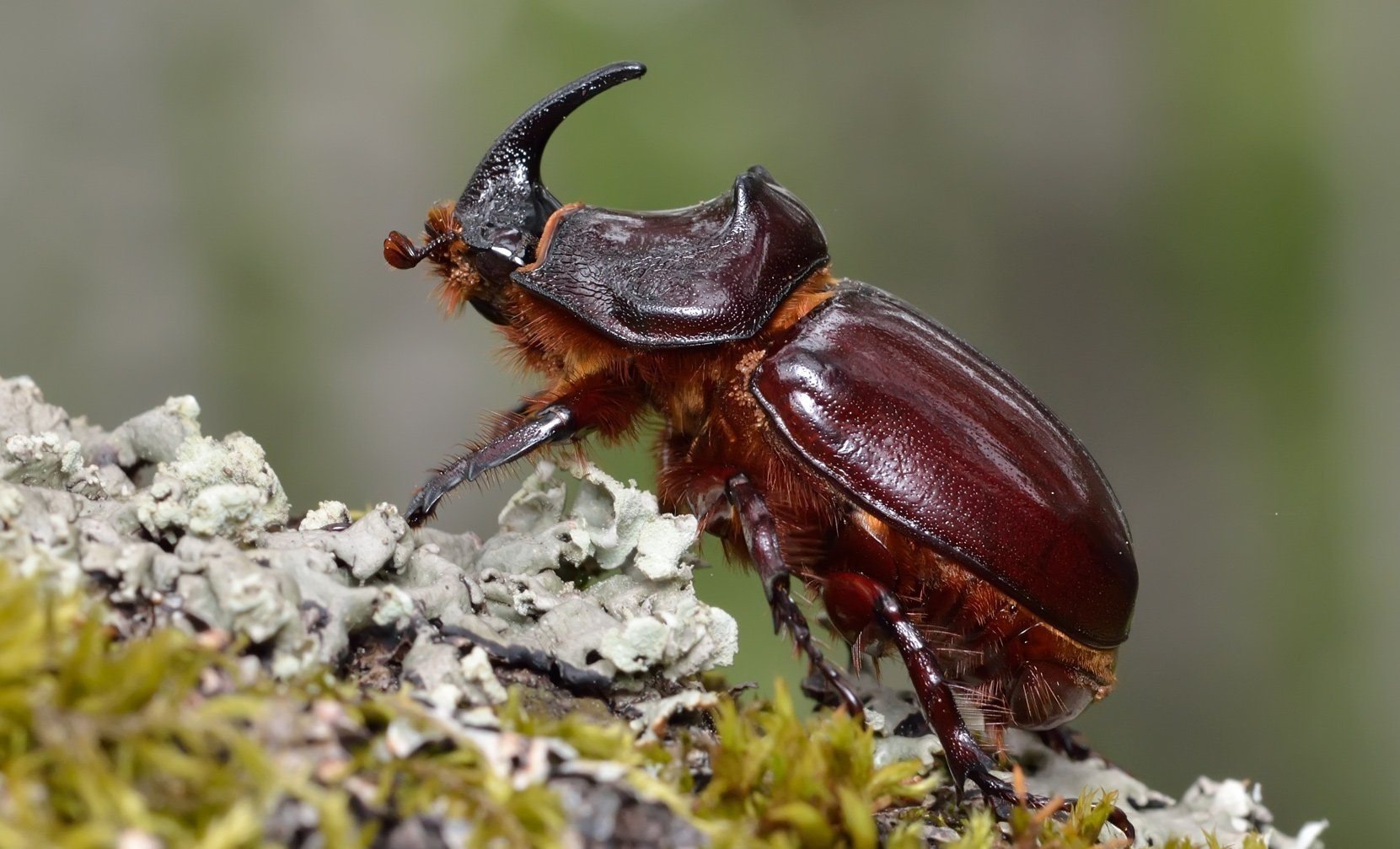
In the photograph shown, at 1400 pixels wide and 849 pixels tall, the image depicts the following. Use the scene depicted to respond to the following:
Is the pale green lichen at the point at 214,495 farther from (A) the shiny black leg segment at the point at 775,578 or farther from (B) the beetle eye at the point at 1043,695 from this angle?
(B) the beetle eye at the point at 1043,695

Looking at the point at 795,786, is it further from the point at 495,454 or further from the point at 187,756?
the point at 495,454

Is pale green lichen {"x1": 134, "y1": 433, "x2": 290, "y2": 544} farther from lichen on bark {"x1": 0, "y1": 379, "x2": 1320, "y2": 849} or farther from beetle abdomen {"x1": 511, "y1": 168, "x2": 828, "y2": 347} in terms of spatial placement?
beetle abdomen {"x1": 511, "y1": 168, "x2": 828, "y2": 347}

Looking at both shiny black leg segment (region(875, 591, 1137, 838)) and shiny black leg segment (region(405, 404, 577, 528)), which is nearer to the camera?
shiny black leg segment (region(875, 591, 1137, 838))

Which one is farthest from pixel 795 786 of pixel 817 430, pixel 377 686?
pixel 817 430

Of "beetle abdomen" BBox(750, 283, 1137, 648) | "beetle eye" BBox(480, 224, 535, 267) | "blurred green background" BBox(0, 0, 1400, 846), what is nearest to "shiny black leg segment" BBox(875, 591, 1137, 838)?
"beetle abdomen" BBox(750, 283, 1137, 648)

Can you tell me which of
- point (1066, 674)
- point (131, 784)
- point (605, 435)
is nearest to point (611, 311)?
point (605, 435)

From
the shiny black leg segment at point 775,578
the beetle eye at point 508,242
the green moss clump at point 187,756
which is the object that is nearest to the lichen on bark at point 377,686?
the green moss clump at point 187,756
